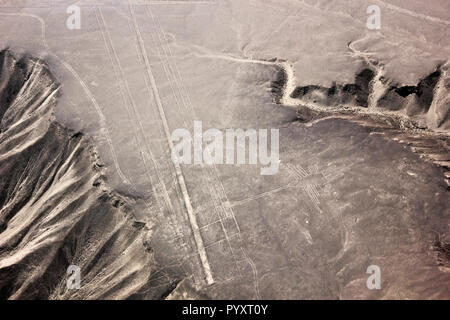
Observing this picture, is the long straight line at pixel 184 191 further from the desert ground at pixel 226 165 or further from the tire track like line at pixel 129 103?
the tire track like line at pixel 129 103

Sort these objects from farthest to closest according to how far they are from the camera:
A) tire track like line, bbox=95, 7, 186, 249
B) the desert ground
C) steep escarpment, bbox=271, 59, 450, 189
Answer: steep escarpment, bbox=271, 59, 450, 189, tire track like line, bbox=95, 7, 186, 249, the desert ground

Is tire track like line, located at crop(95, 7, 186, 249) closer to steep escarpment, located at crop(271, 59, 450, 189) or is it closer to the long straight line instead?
the long straight line

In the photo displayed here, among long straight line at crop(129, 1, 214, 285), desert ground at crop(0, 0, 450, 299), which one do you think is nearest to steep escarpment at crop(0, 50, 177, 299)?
desert ground at crop(0, 0, 450, 299)

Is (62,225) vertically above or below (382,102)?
below

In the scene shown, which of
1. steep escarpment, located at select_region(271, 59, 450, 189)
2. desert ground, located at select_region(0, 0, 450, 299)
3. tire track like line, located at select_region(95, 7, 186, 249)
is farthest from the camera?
steep escarpment, located at select_region(271, 59, 450, 189)

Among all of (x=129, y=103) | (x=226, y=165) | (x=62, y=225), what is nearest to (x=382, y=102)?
(x=226, y=165)

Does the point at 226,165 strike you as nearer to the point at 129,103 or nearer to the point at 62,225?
the point at 129,103

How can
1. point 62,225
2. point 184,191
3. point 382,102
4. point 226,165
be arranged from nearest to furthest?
point 62,225 < point 184,191 < point 226,165 < point 382,102

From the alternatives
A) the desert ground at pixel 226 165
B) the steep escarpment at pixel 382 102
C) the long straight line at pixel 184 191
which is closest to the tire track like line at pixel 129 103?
the desert ground at pixel 226 165

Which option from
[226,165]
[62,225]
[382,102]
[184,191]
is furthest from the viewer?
[382,102]

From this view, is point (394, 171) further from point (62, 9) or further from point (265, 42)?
point (62, 9)
